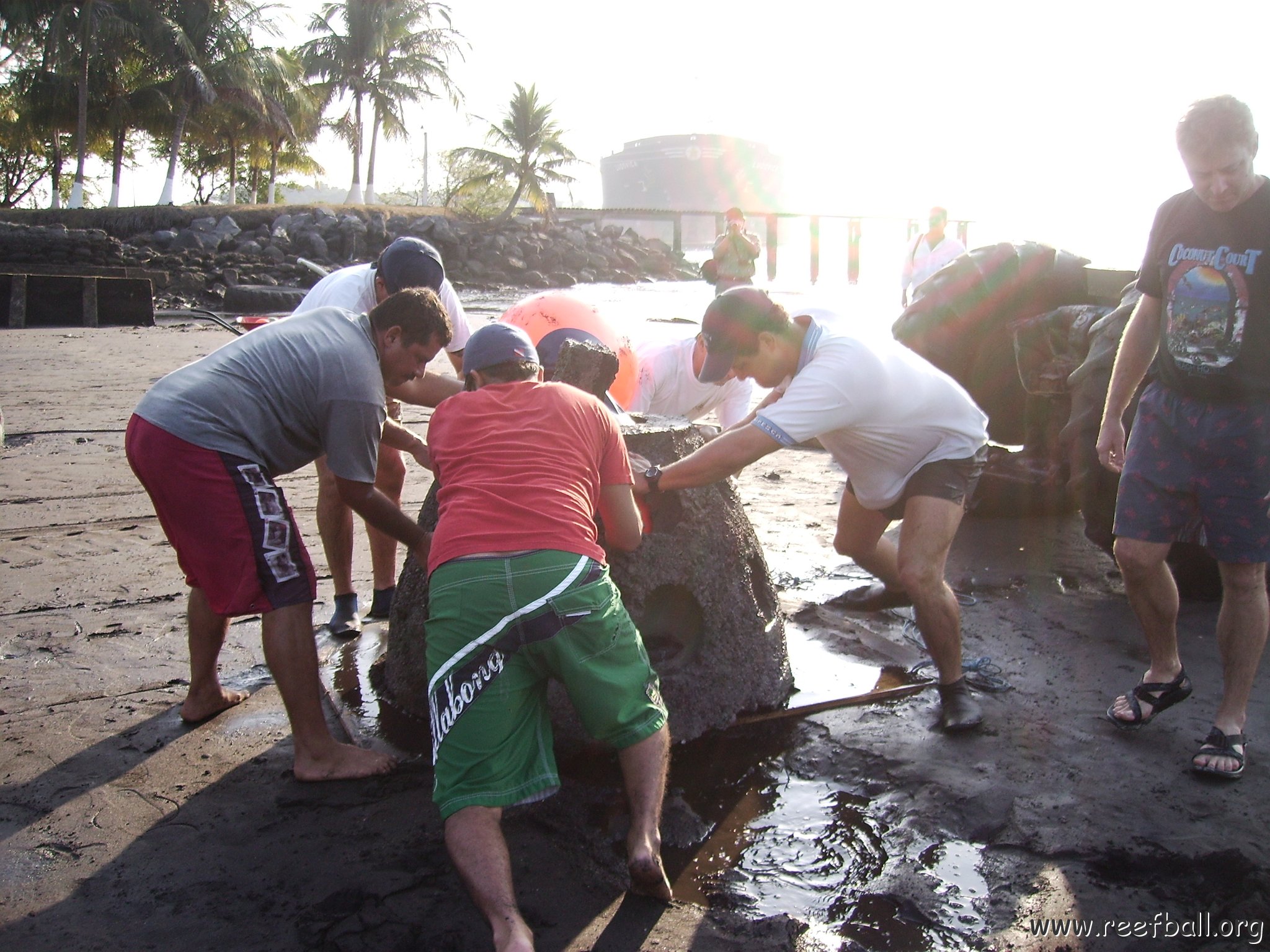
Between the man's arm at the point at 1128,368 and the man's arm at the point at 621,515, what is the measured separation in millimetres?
1869

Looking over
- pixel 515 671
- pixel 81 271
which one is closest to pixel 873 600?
pixel 515 671

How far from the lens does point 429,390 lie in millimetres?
4316

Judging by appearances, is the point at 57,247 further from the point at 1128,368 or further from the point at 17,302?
the point at 1128,368

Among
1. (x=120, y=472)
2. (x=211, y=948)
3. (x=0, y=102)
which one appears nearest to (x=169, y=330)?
(x=120, y=472)

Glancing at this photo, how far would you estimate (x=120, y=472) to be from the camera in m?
7.12

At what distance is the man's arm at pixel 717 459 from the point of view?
11.2 ft

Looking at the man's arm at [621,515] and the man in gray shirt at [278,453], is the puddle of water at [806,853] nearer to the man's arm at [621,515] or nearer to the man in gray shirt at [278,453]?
the man's arm at [621,515]

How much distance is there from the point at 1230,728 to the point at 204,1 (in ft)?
142

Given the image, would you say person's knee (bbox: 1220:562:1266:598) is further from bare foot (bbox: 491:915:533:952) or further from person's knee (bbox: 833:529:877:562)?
bare foot (bbox: 491:915:533:952)

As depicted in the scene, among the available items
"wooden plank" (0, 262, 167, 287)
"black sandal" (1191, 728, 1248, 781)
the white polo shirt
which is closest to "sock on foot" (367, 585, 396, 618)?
the white polo shirt

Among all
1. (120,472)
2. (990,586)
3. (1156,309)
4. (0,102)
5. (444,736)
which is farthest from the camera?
(0,102)

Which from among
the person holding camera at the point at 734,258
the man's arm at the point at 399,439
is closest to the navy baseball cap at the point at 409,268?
the man's arm at the point at 399,439

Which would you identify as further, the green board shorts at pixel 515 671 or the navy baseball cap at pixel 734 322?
the navy baseball cap at pixel 734 322

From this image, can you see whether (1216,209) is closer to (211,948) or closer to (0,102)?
(211,948)
